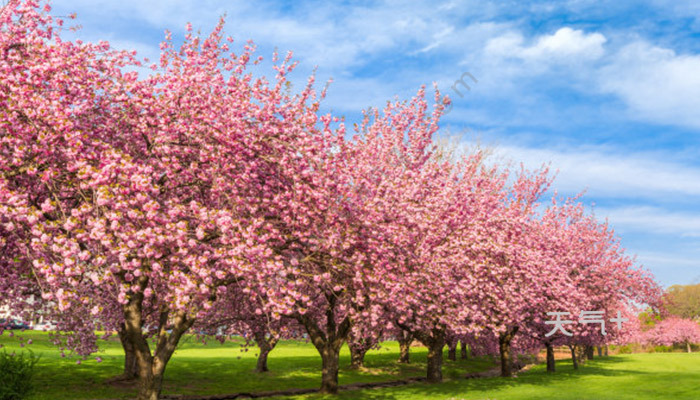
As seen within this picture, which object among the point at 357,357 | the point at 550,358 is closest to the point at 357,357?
the point at 357,357

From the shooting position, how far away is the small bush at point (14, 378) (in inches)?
603

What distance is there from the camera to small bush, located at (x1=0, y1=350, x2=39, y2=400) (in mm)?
15316

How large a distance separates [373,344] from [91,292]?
75.8 feet

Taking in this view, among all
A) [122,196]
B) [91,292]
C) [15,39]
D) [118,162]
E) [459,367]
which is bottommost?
[459,367]

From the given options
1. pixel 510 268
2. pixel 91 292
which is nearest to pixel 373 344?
pixel 510 268

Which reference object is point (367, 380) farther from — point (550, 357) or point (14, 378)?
point (14, 378)

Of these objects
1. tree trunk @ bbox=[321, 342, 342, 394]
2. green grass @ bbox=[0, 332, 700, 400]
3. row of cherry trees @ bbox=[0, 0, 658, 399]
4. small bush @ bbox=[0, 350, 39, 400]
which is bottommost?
green grass @ bbox=[0, 332, 700, 400]

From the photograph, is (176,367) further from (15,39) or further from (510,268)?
(15,39)

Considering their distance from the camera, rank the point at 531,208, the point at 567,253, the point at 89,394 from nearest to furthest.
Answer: the point at 89,394
the point at 567,253
the point at 531,208

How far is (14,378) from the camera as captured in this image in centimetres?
1552

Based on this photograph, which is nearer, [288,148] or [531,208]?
[288,148]

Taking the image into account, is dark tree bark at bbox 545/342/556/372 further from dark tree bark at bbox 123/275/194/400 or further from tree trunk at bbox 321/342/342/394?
dark tree bark at bbox 123/275/194/400

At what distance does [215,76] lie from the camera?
19.5 metres

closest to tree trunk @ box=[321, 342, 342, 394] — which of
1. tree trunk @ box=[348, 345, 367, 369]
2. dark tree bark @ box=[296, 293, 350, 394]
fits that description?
dark tree bark @ box=[296, 293, 350, 394]
